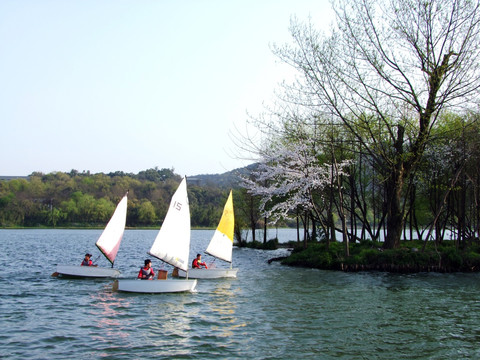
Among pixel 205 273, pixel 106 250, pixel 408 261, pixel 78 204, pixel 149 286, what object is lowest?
pixel 149 286

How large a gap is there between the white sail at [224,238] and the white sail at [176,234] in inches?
236

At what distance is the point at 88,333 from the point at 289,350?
6388 mm

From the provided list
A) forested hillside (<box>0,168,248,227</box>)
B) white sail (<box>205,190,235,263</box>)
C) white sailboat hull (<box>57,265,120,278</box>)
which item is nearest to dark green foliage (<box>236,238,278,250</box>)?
white sail (<box>205,190,235,263</box>)

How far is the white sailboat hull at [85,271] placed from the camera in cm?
2788

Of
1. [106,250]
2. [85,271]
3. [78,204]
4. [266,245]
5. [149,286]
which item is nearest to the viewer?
[149,286]

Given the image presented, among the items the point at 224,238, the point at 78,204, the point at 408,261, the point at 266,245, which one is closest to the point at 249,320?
the point at 224,238

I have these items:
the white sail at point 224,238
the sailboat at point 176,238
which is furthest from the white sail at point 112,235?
the white sail at point 224,238

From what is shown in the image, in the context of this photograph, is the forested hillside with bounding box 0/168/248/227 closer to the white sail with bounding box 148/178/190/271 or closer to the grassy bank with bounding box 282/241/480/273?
the grassy bank with bounding box 282/241/480/273

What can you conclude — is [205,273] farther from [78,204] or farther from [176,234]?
[78,204]

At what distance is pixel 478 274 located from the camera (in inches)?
1197

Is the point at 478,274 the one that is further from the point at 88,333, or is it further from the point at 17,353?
A: the point at 17,353

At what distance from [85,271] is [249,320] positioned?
13.2m

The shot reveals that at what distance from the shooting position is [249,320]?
18156 millimetres

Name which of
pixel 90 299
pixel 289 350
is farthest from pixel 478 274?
pixel 90 299
